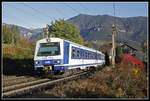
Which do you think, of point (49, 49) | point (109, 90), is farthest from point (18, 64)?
point (109, 90)

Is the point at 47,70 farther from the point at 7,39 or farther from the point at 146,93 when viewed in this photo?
the point at 7,39

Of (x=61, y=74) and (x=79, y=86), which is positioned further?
(x=61, y=74)

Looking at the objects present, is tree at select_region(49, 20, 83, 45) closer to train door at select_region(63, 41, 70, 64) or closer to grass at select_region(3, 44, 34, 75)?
grass at select_region(3, 44, 34, 75)

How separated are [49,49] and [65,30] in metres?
39.3

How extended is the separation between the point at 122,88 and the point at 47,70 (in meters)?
9.95

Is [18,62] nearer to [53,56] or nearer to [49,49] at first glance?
[49,49]

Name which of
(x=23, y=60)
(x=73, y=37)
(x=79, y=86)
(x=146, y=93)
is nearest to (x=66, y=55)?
(x=79, y=86)

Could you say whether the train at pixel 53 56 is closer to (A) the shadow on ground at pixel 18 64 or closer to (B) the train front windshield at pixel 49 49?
(B) the train front windshield at pixel 49 49

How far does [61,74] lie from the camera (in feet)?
83.7

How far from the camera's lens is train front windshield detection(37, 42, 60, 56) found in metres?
24.6

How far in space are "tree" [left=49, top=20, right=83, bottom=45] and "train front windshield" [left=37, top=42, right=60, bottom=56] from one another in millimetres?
35862

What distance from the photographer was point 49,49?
24812 millimetres

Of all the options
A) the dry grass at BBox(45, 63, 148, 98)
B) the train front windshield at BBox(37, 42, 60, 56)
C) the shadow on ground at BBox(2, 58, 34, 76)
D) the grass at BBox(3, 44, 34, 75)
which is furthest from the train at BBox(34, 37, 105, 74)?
the shadow on ground at BBox(2, 58, 34, 76)

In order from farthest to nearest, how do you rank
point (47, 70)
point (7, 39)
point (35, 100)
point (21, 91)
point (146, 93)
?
point (7, 39)
point (47, 70)
point (21, 91)
point (146, 93)
point (35, 100)
